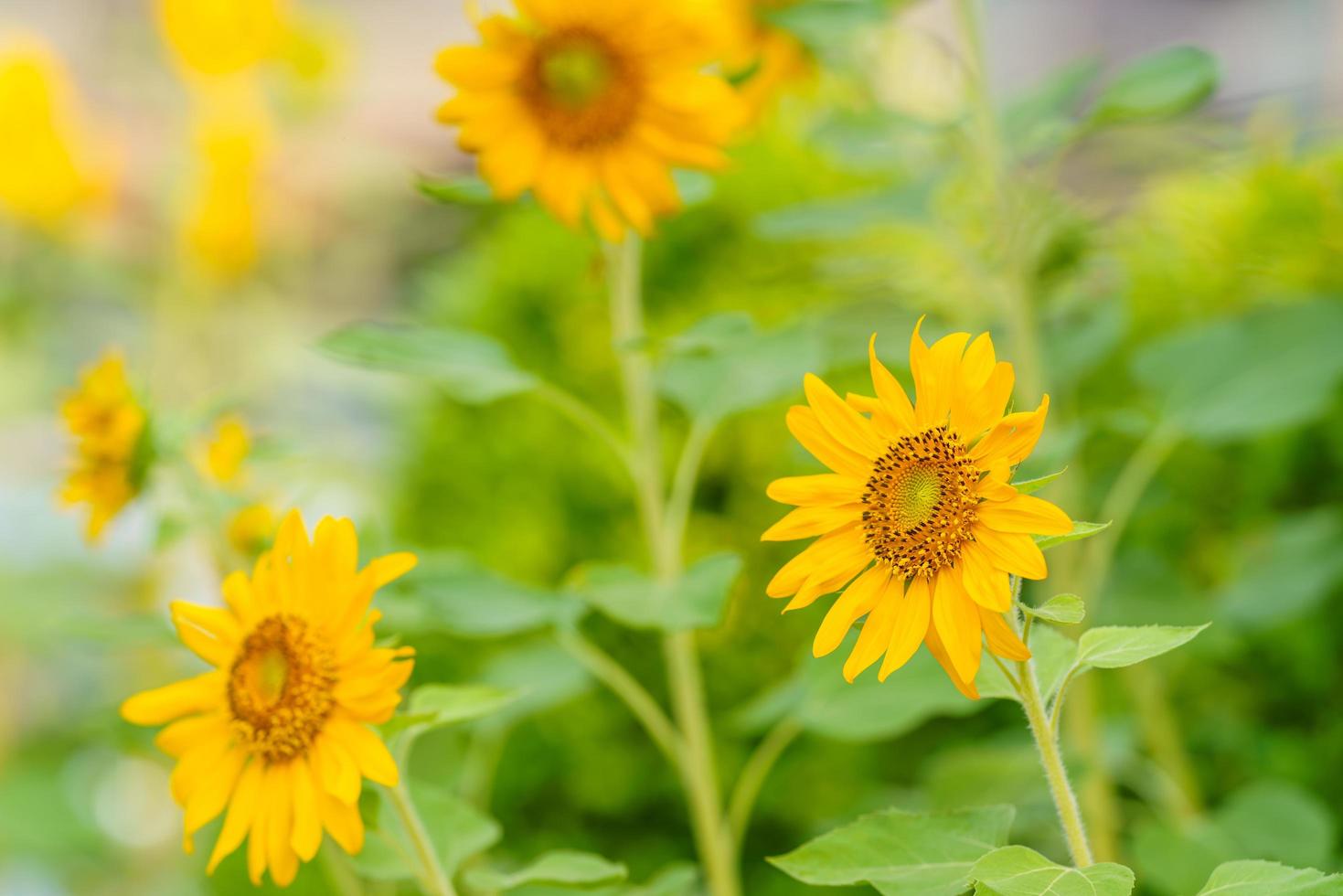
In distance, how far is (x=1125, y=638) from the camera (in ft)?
1.03

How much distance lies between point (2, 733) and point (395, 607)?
135 cm

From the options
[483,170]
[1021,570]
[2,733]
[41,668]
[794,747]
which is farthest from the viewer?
[41,668]

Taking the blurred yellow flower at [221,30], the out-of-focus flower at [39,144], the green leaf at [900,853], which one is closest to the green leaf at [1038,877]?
the green leaf at [900,853]

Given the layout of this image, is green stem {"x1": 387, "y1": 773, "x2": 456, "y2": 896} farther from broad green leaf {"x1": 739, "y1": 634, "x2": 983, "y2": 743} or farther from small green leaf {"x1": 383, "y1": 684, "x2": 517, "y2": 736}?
broad green leaf {"x1": 739, "y1": 634, "x2": 983, "y2": 743}

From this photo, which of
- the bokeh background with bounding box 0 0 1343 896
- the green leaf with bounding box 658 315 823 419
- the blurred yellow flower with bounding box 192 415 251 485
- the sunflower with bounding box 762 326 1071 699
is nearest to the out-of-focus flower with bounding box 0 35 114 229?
the bokeh background with bounding box 0 0 1343 896

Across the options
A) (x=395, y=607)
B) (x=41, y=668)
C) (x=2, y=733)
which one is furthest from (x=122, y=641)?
(x=41, y=668)

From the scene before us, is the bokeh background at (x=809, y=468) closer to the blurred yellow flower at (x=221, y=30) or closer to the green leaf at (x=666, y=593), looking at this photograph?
the green leaf at (x=666, y=593)

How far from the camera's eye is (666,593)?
48 cm

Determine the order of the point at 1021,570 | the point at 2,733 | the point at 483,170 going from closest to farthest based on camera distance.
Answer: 1. the point at 1021,570
2. the point at 483,170
3. the point at 2,733

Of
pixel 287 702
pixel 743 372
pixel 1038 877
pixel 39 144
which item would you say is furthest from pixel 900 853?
pixel 39 144

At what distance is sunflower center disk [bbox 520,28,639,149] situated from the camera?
1.52 ft

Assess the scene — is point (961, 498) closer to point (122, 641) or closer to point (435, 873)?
point (435, 873)

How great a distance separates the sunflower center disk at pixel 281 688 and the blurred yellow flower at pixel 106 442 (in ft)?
0.61

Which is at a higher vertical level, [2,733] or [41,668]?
[41,668]
